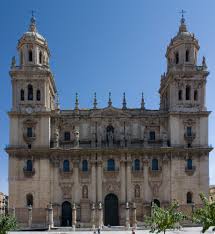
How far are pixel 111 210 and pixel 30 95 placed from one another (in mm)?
16412

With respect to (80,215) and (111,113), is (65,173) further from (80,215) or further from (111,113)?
(111,113)

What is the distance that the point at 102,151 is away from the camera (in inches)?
2438

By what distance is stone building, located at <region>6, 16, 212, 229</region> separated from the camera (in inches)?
2409

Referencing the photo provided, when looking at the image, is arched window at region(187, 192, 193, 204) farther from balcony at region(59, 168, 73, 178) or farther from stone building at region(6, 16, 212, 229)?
balcony at region(59, 168, 73, 178)

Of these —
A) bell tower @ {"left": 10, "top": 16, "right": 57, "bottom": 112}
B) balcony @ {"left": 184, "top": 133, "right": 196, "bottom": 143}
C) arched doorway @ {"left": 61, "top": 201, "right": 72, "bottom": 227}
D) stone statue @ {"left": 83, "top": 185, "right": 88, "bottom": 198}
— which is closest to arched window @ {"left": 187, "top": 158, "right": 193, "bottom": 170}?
balcony @ {"left": 184, "top": 133, "right": 196, "bottom": 143}

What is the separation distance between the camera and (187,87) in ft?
209

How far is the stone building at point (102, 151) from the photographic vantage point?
201ft

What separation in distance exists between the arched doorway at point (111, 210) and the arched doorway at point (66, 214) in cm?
414

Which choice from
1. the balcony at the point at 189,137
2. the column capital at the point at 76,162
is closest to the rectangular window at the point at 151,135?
the balcony at the point at 189,137

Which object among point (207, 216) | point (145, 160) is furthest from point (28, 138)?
point (207, 216)

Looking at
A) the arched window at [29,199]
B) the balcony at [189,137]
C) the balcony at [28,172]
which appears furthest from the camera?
the balcony at [189,137]

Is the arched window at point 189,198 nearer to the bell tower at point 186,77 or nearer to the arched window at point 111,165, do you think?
the arched window at point 111,165

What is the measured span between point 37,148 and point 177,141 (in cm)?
1619

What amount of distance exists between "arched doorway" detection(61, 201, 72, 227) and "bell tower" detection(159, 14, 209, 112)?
53.6 ft
